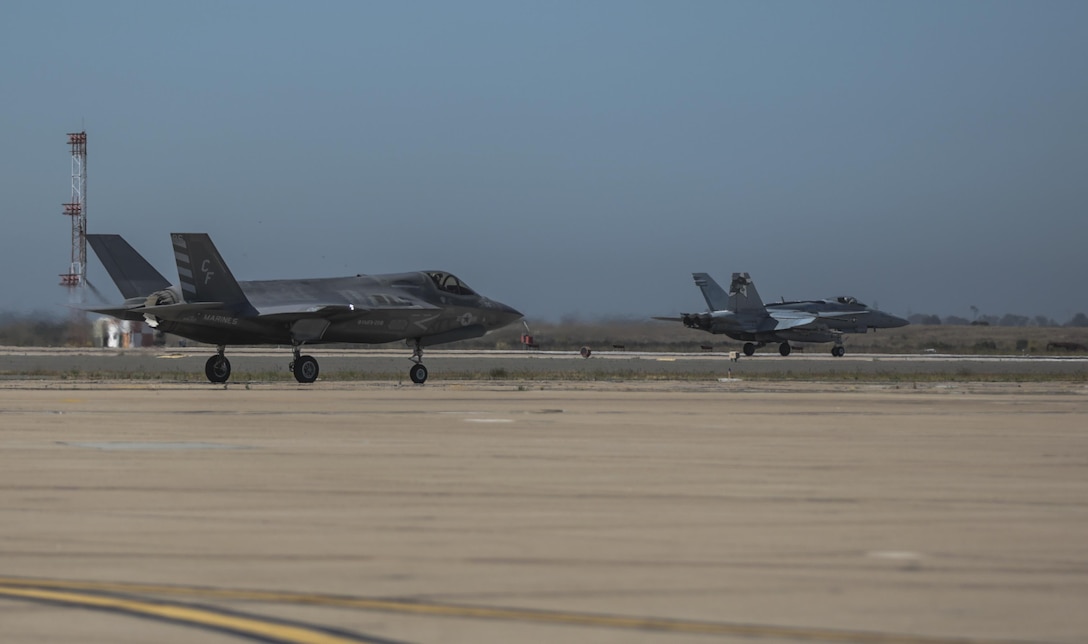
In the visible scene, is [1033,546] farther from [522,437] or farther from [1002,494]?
[522,437]

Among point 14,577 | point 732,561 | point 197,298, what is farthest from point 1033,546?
point 197,298

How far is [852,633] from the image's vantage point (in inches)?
220

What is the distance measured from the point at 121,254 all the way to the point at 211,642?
28.5 m

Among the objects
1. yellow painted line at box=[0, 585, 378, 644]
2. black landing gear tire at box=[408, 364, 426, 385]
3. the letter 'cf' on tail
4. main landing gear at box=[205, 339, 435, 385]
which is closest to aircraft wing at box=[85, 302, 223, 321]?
the letter 'cf' on tail

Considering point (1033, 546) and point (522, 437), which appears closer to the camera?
point (1033, 546)

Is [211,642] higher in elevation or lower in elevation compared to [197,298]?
lower

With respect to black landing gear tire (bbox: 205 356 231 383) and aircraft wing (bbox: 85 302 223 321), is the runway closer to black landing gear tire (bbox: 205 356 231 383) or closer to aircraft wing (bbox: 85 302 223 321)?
black landing gear tire (bbox: 205 356 231 383)

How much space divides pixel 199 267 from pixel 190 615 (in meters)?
25.4

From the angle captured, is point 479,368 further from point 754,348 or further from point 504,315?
point 754,348

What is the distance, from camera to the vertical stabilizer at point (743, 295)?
5994cm

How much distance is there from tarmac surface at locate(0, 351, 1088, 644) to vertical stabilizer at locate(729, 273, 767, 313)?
42.3 meters

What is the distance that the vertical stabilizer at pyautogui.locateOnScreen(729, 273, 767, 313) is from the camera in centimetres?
5994

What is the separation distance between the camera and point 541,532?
8.30m

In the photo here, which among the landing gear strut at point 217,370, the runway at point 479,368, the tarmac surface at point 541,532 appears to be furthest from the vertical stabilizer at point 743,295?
the tarmac surface at point 541,532
